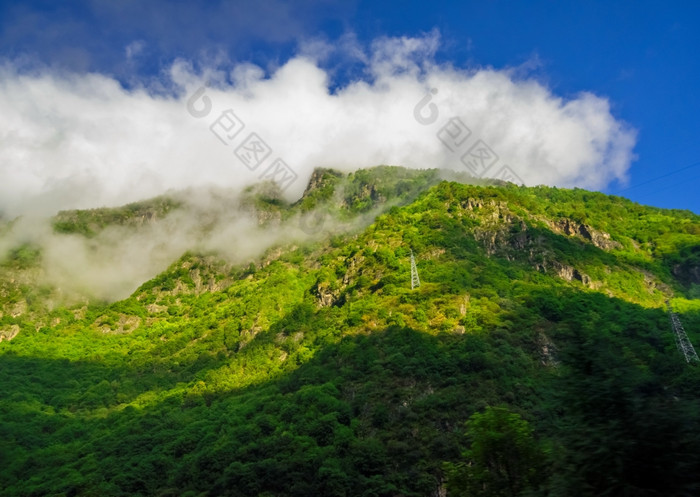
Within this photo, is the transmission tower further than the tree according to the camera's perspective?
Yes

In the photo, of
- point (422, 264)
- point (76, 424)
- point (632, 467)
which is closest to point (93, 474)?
point (76, 424)

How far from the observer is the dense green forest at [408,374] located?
58.1 ft

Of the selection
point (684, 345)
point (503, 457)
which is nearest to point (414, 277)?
point (684, 345)

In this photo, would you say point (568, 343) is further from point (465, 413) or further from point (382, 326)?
point (382, 326)

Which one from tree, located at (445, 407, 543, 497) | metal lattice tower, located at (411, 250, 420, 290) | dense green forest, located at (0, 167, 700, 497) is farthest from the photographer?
metal lattice tower, located at (411, 250, 420, 290)

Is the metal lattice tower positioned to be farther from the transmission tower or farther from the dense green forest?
A: the transmission tower

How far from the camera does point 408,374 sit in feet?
278

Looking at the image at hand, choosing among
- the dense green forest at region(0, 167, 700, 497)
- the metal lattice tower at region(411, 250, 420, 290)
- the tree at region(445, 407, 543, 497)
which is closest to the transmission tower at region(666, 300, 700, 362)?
the dense green forest at region(0, 167, 700, 497)

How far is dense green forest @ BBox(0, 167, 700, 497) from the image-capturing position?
17703 millimetres

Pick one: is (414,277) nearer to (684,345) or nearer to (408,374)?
(408,374)

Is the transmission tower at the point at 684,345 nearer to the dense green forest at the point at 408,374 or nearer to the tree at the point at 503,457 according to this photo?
the dense green forest at the point at 408,374

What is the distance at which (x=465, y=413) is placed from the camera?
71.4m

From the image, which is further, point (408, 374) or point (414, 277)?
point (414, 277)

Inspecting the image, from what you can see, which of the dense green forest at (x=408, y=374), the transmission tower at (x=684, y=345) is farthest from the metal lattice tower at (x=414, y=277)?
the transmission tower at (x=684, y=345)
